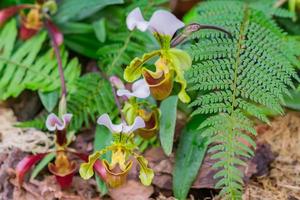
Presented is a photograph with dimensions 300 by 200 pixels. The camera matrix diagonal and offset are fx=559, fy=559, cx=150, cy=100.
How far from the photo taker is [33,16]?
172 cm

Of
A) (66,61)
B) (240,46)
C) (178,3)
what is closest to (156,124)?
(240,46)

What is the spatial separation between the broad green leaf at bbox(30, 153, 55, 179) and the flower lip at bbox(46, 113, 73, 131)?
0.13 metres

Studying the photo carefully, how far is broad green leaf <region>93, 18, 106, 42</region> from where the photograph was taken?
1.69 metres

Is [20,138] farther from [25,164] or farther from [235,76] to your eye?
[235,76]

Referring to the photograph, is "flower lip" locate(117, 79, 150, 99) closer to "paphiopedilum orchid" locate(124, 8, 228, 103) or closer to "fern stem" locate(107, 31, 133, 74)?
"paphiopedilum orchid" locate(124, 8, 228, 103)

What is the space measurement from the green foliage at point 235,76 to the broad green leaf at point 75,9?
37cm

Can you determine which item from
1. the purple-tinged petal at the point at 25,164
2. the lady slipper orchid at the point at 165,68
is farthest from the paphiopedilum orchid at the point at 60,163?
the lady slipper orchid at the point at 165,68

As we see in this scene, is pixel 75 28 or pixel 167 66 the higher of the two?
pixel 75 28

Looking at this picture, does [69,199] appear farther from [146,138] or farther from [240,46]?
[240,46]

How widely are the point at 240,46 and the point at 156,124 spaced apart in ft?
0.93

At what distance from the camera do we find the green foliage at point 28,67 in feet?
5.29

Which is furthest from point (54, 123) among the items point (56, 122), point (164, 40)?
point (164, 40)

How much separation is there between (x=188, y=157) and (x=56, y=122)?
0.35 m

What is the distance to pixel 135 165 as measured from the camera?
1.48 metres
